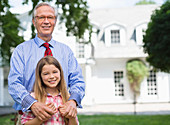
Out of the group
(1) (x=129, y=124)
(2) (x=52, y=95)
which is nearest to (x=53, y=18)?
(2) (x=52, y=95)

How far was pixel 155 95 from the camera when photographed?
2039 centimetres

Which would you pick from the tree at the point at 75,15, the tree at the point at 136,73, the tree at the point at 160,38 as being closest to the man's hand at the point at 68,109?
the tree at the point at 75,15

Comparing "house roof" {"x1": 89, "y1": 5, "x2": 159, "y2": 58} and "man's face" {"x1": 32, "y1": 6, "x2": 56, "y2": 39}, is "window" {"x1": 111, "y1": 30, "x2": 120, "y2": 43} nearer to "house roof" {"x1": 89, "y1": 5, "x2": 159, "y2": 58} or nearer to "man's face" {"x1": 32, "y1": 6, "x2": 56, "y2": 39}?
"house roof" {"x1": 89, "y1": 5, "x2": 159, "y2": 58}

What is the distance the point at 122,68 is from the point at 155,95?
9.66 feet

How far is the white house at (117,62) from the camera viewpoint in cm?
2008

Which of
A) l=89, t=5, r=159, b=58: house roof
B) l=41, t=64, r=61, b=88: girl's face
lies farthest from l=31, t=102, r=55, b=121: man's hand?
l=89, t=5, r=159, b=58: house roof

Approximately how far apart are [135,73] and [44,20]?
1722 centimetres

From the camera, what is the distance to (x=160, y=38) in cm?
916

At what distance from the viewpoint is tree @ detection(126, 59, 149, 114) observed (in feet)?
63.4

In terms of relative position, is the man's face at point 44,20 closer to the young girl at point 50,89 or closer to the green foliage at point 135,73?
the young girl at point 50,89

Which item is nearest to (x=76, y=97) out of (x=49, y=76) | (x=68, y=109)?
(x=68, y=109)

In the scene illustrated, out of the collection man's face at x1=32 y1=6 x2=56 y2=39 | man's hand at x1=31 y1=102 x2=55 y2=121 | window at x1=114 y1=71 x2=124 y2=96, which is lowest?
window at x1=114 y1=71 x2=124 y2=96

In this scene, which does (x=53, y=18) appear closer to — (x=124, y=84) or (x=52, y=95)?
(x=52, y=95)

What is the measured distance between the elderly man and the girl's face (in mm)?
129
